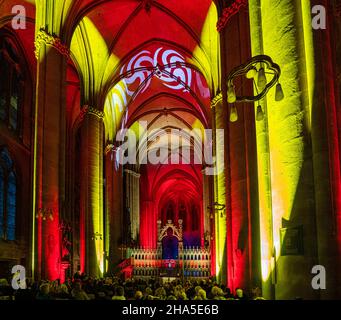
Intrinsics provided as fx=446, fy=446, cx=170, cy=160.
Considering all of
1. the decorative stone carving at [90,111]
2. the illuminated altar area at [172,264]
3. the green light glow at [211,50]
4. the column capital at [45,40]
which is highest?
the green light glow at [211,50]

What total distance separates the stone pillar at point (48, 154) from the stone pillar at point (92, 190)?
22.0ft

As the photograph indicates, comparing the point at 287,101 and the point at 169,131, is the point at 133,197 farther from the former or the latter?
the point at 287,101

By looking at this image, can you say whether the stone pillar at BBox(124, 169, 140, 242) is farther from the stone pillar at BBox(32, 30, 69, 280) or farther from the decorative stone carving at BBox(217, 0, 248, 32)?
the decorative stone carving at BBox(217, 0, 248, 32)

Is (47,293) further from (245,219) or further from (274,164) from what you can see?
(245,219)

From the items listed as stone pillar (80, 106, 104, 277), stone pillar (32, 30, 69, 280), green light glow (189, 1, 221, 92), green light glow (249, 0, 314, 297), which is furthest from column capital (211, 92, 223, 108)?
green light glow (249, 0, 314, 297)

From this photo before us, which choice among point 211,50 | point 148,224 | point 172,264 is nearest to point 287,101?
point 211,50

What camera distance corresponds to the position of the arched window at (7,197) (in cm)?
2127

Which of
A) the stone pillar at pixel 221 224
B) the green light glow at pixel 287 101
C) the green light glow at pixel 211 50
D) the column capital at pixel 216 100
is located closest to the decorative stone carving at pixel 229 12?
the stone pillar at pixel 221 224

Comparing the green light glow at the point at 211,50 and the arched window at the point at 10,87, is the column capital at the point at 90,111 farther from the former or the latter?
the green light glow at the point at 211,50

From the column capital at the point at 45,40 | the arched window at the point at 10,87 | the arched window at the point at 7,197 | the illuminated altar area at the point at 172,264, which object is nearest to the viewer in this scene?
the column capital at the point at 45,40

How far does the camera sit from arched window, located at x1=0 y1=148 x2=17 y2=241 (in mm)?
21266

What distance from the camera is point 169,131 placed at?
129 feet

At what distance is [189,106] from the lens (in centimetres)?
3316

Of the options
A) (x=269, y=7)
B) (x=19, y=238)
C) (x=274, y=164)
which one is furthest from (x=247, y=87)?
(x=19, y=238)
